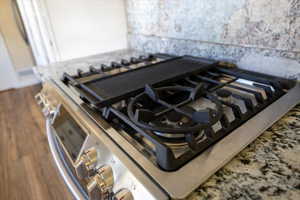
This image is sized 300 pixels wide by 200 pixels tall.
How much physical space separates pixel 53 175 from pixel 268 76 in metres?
1.52

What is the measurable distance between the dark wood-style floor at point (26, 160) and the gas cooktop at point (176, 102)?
3.17 ft

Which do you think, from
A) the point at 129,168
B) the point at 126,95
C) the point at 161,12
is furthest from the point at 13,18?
the point at 129,168

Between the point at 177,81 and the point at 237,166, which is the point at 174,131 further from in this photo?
the point at 177,81

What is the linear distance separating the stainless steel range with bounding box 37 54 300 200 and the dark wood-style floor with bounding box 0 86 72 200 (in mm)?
845

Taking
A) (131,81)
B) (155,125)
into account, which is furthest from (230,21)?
(155,125)

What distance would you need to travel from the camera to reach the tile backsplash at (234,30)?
589 mm

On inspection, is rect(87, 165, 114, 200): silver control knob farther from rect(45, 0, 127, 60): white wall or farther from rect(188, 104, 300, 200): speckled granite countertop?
rect(45, 0, 127, 60): white wall

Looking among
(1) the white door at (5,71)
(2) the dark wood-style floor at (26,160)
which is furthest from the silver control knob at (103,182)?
(1) the white door at (5,71)

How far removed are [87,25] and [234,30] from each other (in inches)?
41.7

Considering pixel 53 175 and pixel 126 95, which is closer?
pixel 126 95

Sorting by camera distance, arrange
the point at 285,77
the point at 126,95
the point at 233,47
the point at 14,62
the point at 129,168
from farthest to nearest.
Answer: the point at 14,62, the point at 233,47, the point at 285,77, the point at 126,95, the point at 129,168

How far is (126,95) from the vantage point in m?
0.52

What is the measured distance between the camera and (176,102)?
0.57m

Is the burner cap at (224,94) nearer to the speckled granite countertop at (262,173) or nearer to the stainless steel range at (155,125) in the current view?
the stainless steel range at (155,125)
